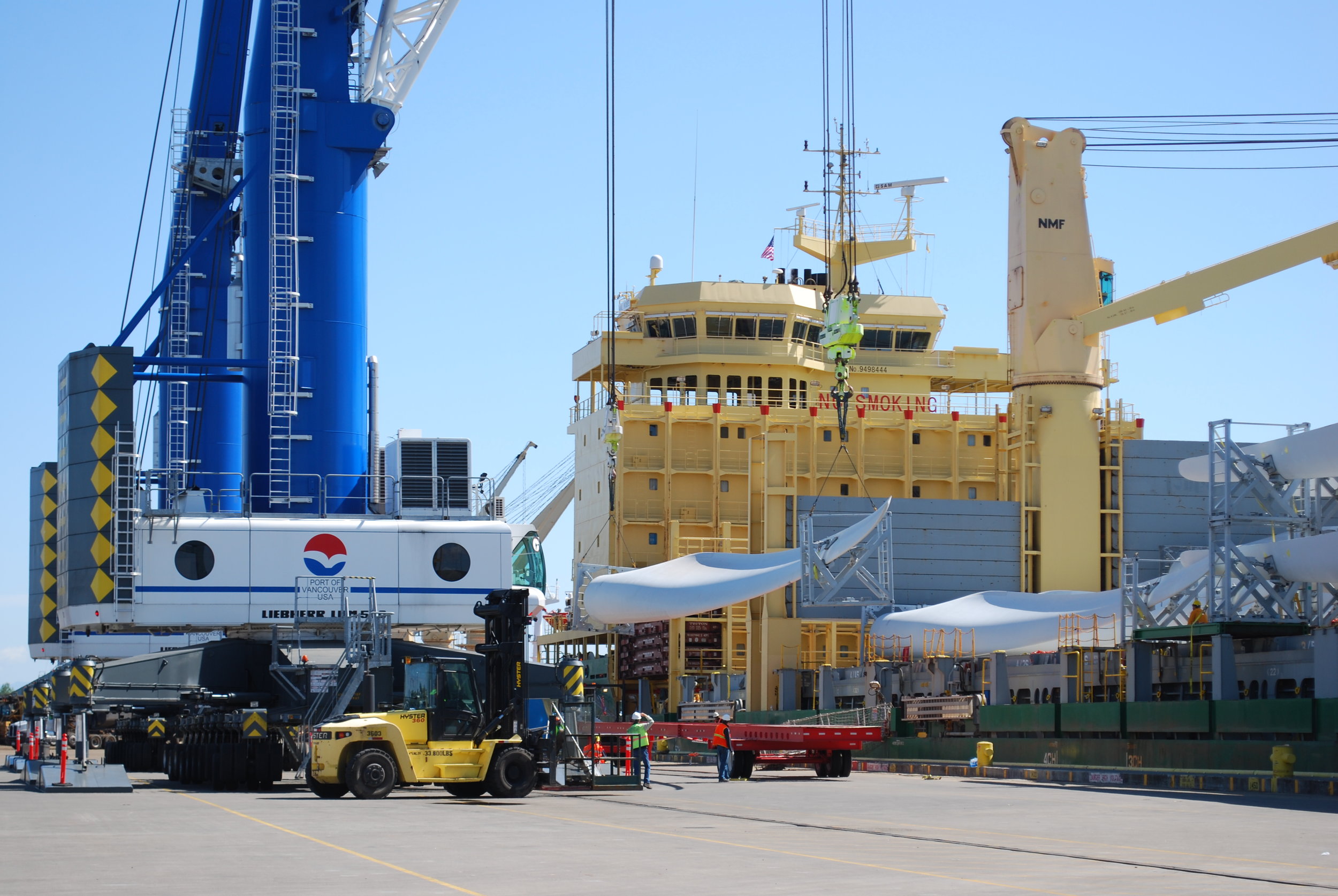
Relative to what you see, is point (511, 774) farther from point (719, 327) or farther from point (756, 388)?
point (719, 327)

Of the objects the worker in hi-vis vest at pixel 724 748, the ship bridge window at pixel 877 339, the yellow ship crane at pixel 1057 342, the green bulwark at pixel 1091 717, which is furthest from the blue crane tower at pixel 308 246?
the ship bridge window at pixel 877 339

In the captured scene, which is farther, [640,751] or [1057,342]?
[1057,342]

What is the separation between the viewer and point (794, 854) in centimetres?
1333

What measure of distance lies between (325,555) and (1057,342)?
2775cm

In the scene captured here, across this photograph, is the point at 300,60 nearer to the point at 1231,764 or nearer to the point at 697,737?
the point at 697,737

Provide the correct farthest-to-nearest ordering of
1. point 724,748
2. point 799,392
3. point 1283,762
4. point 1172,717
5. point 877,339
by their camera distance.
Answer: point 877,339
point 799,392
point 724,748
point 1172,717
point 1283,762

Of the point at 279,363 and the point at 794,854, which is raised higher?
the point at 279,363

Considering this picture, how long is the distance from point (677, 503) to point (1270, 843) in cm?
3768

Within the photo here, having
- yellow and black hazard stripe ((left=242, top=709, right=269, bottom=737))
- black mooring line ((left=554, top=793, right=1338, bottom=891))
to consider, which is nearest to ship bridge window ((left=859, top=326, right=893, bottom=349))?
yellow and black hazard stripe ((left=242, top=709, right=269, bottom=737))

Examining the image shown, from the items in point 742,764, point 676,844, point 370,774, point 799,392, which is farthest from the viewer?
point 799,392

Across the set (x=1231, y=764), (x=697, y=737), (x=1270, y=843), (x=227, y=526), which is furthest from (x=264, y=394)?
(x=1270, y=843)

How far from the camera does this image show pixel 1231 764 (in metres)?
24.1


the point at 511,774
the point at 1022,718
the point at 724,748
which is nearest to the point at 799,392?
the point at 1022,718

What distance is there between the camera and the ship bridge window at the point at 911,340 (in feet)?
194
